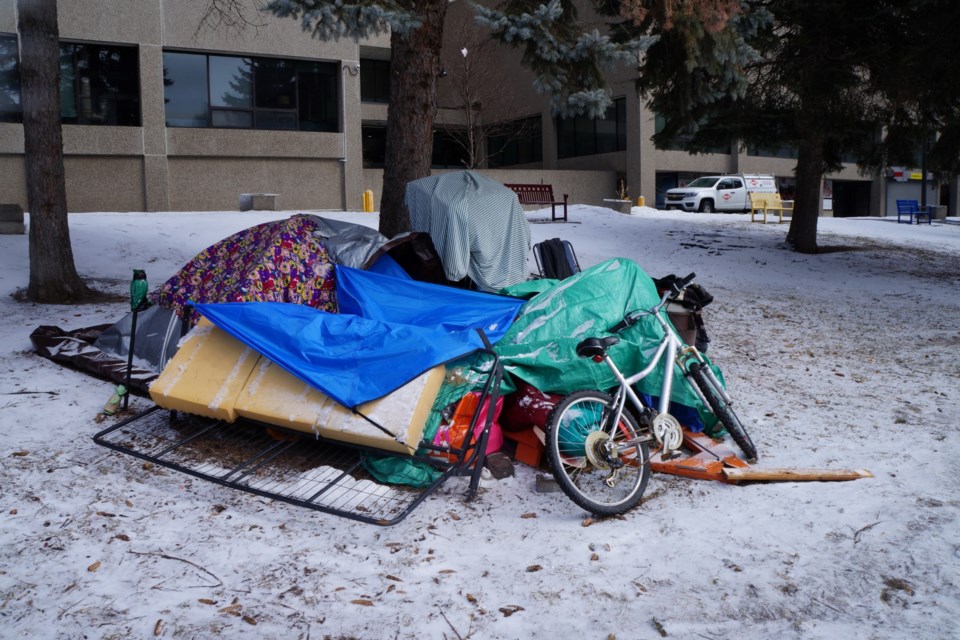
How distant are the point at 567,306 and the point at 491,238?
194 cm

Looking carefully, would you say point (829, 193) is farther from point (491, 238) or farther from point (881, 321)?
point (491, 238)

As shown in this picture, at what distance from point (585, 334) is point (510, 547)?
1.64 m

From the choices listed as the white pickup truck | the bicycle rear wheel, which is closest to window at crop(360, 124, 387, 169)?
the white pickup truck

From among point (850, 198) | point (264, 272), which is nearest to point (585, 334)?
point (264, 272)

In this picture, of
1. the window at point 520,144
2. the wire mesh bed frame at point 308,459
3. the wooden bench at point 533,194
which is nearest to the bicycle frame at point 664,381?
the wire mesh bed frame at point 308,459

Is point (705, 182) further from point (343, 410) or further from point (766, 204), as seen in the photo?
point (343, 410)

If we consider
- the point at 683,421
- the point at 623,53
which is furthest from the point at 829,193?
the point at 683,421

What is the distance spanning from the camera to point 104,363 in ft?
19.5

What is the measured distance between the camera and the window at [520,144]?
3356 cm

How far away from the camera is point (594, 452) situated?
13.5 ft

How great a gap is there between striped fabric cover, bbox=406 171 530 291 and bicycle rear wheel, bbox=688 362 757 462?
2.34m

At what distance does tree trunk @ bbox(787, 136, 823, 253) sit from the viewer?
1478 cm

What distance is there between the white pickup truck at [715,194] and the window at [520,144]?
772cm

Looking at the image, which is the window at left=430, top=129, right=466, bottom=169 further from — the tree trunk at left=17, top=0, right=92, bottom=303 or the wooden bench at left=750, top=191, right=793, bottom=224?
the tree trunk at left=17, top=0, right=92, bottom=303
